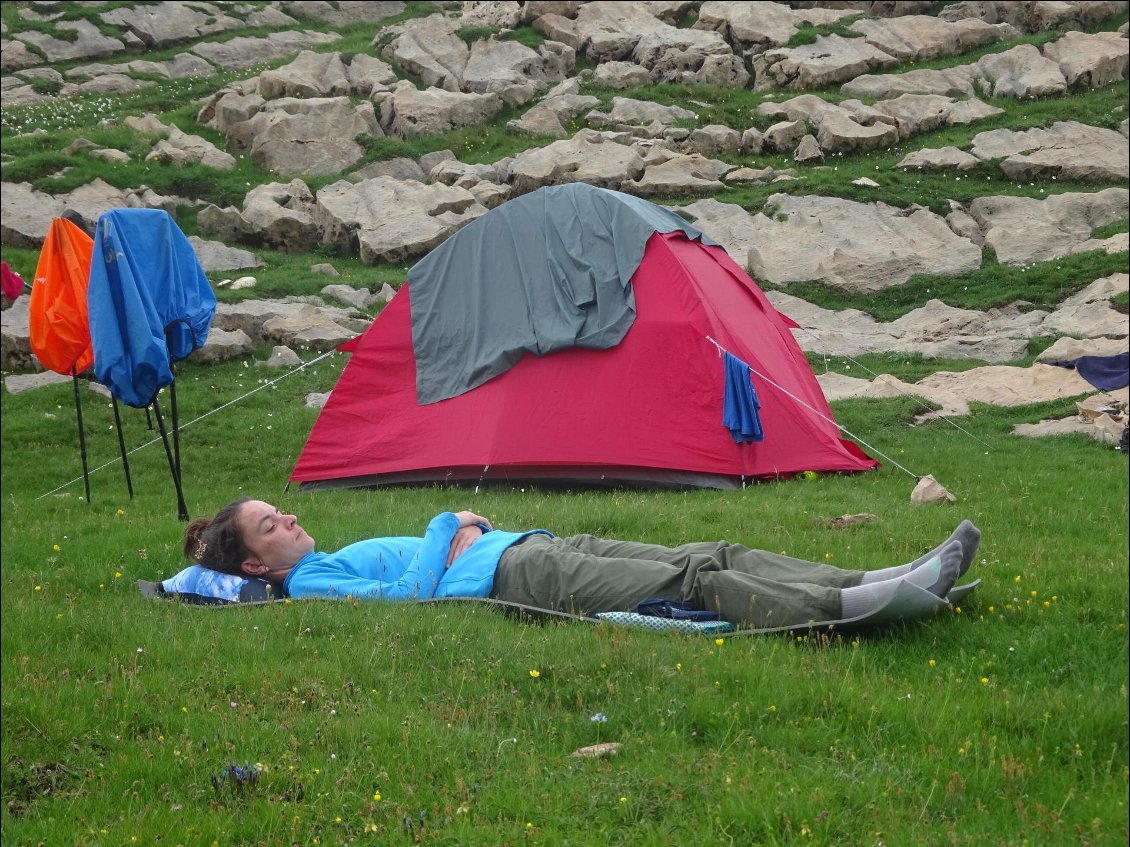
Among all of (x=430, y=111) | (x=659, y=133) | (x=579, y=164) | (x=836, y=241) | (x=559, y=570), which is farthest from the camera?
(x=430, y=111)

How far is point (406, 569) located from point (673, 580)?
6.61ft

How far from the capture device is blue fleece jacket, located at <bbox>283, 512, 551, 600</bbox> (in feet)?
25.5

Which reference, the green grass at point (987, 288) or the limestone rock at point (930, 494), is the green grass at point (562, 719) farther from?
Answer: the green grass at point (987, 288)

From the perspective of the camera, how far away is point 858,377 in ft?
68.5

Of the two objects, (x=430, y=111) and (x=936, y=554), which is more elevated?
(x=430, y=111)

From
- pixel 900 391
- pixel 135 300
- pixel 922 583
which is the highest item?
pixel 135 300

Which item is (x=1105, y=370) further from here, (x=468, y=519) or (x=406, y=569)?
(x=406, y=569)

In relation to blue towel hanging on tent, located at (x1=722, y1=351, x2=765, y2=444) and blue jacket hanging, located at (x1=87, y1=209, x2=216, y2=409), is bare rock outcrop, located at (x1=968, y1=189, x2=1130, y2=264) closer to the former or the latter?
blue towel hanging on tent, located at (x1=722, y1=351, x2=765, y2=444)

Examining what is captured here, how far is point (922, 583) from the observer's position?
6621mm

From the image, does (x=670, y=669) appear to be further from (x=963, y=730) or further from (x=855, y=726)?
(x=963, y=730)

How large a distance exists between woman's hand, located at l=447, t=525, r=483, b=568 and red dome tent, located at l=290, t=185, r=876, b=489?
6.06 meters

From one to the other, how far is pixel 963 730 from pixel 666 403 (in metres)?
9.24

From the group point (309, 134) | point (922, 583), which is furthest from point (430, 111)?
point (922, 583)

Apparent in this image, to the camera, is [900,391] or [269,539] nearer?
[269,539]
